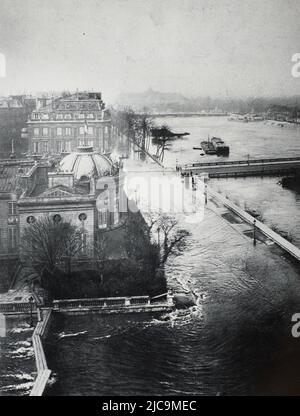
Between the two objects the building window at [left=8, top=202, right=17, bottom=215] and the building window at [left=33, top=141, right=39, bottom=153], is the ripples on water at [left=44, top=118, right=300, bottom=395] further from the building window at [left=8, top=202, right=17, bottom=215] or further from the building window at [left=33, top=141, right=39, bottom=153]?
the building window at [left=33, top=141, right=39, bottom=153]

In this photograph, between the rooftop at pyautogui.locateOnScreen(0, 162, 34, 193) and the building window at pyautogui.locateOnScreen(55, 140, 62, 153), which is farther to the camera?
the building window at pyautogui.locateOnScreen(55, 140, 62, 153)

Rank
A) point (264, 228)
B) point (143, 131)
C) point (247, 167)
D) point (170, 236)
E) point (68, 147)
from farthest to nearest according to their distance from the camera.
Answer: point (247, 167)
point (143, 131)
point (264, 228)
point (170, 236)
point (68, 147)

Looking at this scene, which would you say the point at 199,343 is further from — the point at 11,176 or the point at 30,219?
the point at 11,176

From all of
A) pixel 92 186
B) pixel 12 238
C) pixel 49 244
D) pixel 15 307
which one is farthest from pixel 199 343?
pixel 92 186

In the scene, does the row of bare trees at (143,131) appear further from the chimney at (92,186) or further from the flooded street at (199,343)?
the flooded street at (199,343)

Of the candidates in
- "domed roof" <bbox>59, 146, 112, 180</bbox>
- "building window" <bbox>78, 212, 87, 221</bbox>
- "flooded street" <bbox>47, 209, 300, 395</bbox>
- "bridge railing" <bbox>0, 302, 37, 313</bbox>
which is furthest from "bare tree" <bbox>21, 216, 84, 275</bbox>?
"domed roof" <bbox>59, 146, 112, 180</bbox>
